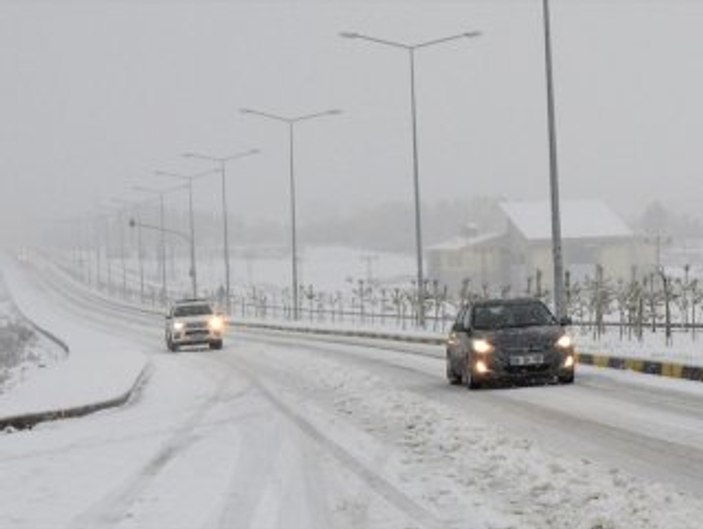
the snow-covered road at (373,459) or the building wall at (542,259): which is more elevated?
the building wall at (542,259)

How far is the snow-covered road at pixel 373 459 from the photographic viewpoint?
32.2ft

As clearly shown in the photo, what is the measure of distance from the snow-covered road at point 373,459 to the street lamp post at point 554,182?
7680 millimetres

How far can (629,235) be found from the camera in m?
118

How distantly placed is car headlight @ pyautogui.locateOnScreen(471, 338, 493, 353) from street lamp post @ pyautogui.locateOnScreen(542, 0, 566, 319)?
9.32m

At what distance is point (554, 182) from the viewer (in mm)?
32562

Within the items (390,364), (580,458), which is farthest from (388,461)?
(390,364)

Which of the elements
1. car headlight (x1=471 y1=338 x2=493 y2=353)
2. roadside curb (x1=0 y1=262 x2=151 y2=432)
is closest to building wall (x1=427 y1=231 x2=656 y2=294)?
car headlight (x1=471 y1=338 x2=493 y2=353)

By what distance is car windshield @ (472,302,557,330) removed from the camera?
2323cm

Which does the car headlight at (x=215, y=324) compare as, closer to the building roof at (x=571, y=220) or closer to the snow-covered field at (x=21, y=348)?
the snow-covered field at (x=21, y=348)

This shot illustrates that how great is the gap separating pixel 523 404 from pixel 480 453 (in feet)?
18.9

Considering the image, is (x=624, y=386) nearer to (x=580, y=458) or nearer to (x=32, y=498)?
(x=580, y=458)

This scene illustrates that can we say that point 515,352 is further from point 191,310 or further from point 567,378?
point 191,310

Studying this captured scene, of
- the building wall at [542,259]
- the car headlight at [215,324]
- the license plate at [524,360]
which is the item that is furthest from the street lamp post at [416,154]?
the building wall at [542,259]

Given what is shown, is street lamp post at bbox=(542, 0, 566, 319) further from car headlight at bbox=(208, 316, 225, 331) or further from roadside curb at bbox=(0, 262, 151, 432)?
car headlight at bbox=(208, 316, 225, 331)
